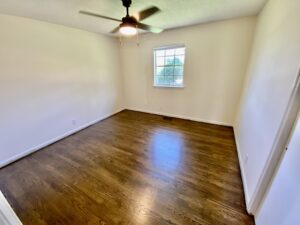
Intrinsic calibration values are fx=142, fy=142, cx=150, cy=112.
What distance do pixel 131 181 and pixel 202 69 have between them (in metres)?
2.84

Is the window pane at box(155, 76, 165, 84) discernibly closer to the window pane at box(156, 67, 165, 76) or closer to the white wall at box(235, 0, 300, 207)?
the window pane at box(156, 67, 165, 76)

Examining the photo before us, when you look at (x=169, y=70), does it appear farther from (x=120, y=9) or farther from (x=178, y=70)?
(x=120, y=9)

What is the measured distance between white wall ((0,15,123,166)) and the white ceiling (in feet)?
1.06

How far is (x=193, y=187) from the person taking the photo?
71.1 inches

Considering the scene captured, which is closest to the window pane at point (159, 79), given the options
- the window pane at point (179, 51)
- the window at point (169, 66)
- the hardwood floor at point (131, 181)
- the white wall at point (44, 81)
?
the window at point (169, 66)

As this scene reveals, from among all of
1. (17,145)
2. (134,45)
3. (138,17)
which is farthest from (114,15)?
A: (17,145)

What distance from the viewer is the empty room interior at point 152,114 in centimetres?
136

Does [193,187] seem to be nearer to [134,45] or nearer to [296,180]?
[296,180]

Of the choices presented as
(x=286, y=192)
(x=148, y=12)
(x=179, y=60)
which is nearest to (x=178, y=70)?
(x=179, y=60)

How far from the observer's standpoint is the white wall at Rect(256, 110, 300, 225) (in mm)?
876

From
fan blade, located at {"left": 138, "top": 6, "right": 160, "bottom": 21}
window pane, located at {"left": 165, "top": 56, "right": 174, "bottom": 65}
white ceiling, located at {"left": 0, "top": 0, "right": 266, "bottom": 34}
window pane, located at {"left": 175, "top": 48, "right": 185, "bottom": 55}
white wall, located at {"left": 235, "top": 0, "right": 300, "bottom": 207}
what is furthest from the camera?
window pane, located at {"left": 165, "top": 56, "right": 174, "bottom": 65}

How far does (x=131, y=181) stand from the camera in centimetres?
193

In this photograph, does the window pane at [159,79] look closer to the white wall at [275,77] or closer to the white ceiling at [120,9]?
the white ceiling at [120,9]

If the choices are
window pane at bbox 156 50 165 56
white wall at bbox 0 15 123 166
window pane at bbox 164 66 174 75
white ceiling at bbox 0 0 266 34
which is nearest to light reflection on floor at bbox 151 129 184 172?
window pane at bbox 164 66 174 75
